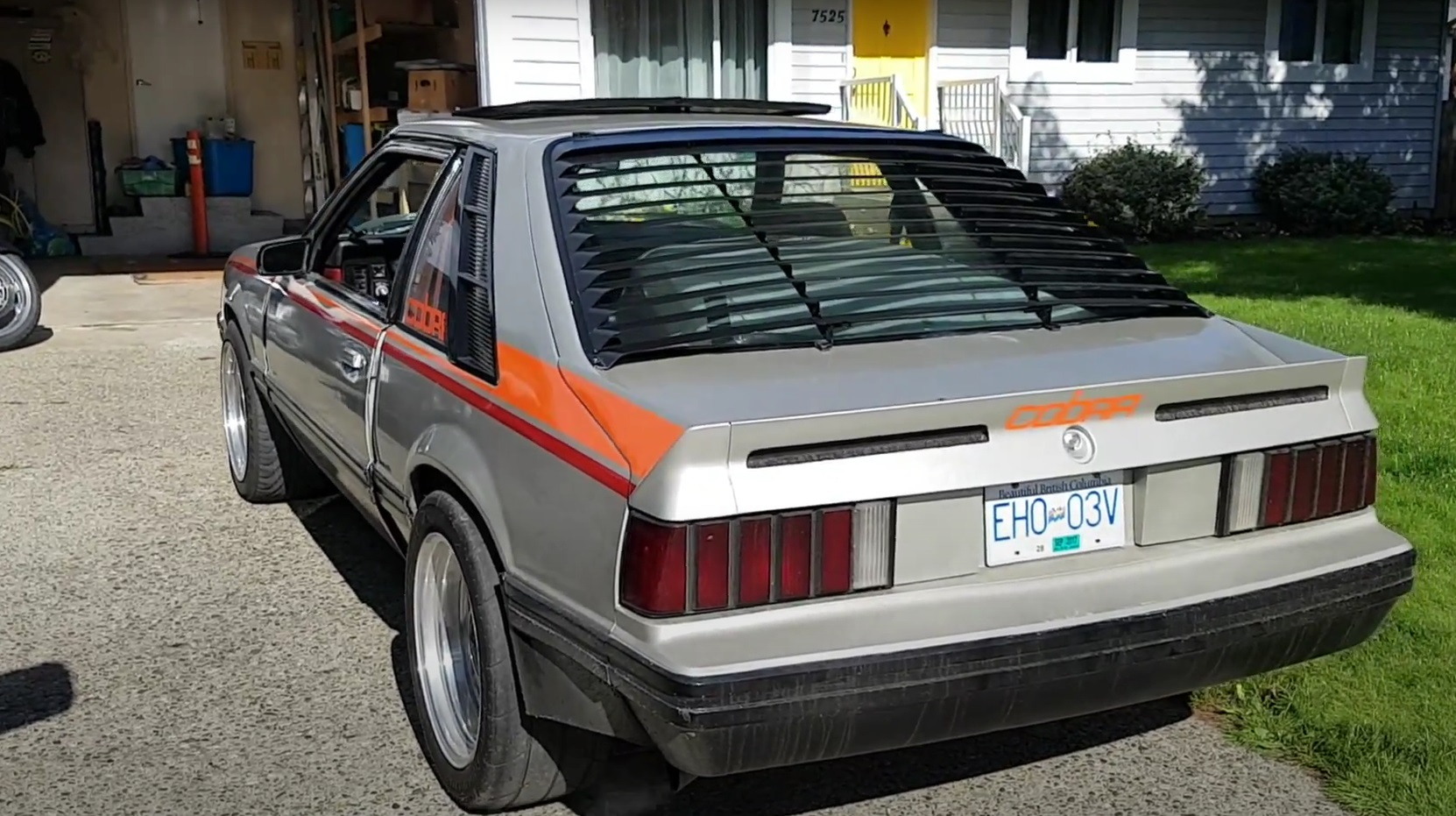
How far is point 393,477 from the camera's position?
367 centimetres

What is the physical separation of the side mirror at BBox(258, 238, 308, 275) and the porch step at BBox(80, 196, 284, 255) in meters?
10.4

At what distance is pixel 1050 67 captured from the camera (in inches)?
608

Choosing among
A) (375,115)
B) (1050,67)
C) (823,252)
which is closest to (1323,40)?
(1050,67)

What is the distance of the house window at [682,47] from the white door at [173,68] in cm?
487

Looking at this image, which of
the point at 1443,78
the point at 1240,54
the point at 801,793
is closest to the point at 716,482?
the point at 801,793

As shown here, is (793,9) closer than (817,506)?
No

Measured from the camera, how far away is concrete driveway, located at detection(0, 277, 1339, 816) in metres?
3.38

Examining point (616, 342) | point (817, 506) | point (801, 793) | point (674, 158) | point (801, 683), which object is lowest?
point (801, 793)

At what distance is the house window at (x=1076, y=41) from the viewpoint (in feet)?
50.2

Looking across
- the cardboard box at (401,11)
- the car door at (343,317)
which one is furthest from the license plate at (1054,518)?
the cardboard box at (401,11)

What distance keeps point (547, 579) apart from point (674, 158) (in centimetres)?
126

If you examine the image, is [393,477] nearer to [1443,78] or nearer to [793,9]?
[793,9]

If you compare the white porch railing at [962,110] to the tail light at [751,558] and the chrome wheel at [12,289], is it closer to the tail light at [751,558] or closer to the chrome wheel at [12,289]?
the chrome wheel at [12,289]

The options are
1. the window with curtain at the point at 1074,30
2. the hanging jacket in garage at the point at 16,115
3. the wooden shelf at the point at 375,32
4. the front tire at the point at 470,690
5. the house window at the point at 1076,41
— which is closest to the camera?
the front tire at the point at 470,690
